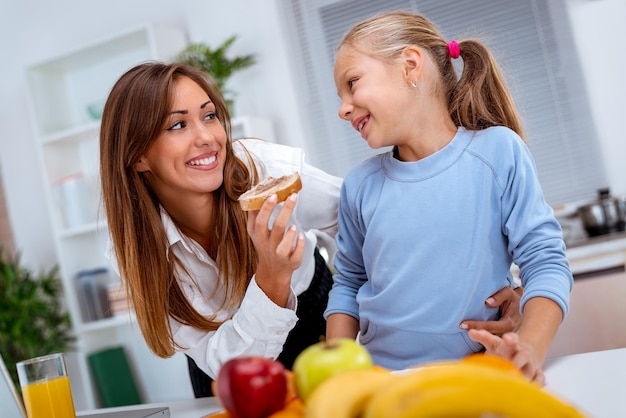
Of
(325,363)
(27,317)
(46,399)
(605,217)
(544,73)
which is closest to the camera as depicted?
(325,363)

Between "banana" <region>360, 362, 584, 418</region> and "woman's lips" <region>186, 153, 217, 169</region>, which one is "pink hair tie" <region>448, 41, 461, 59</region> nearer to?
"woman's lips" <region>186, 153, 217, 169</region>

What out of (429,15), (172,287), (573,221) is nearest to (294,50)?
(429,15)

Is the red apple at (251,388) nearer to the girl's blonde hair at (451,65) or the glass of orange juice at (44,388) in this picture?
A: the glass of orange juice at (44,388)

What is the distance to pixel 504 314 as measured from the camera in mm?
1381

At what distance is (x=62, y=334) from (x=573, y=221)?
10.2 feet

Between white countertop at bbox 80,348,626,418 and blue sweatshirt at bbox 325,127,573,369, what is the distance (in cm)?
20

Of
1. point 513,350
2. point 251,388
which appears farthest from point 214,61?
point 251,388

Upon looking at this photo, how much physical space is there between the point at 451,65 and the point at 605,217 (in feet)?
7.12

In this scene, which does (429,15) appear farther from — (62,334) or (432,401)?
(432,401)

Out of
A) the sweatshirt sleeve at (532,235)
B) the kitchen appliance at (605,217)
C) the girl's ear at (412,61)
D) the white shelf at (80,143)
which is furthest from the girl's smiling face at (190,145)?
the white shelf at (80,143)

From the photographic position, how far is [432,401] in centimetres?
62

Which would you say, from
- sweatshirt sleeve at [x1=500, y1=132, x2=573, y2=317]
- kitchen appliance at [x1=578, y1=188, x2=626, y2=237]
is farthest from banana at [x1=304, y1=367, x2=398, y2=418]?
kitchen appliance at [x1=578, y1=188, x2=626, y2=237]

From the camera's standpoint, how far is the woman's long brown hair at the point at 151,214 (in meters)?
1.66

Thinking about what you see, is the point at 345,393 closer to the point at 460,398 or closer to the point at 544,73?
the point at 460,398
